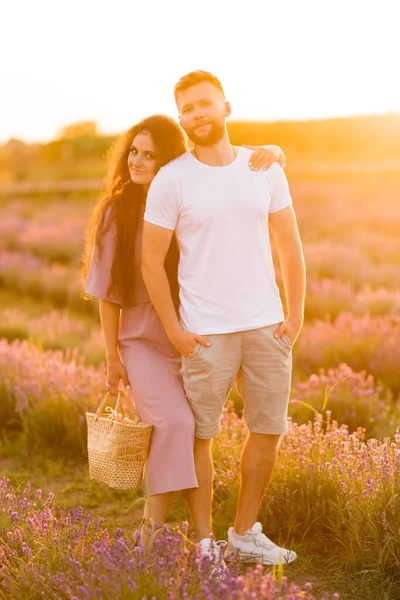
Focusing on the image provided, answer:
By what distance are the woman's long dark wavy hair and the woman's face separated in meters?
0.02

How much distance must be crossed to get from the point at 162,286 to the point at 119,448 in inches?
29.7

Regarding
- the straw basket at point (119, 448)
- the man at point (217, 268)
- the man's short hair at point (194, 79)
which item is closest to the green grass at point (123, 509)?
the straw basket at point (119, 448)

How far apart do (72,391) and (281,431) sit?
2313 millimetres

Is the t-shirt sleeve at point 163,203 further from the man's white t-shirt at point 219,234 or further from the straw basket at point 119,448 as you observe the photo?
the straw basket at point 119,448

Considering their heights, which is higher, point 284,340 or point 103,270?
point 103,270

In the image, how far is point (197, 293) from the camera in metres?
3.13

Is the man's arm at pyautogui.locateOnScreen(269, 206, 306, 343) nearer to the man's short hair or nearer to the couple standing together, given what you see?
the couple standing together

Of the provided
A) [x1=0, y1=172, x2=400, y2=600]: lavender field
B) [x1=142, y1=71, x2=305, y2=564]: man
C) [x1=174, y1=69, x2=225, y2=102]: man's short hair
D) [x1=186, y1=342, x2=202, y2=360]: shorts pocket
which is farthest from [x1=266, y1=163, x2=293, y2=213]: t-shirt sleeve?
[x1=0, y1=172, x2=400, y2=600]: lavender field

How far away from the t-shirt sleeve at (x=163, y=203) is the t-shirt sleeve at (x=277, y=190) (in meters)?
0.45

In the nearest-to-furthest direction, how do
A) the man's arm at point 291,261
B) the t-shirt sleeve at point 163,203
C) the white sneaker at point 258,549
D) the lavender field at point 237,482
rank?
the lavender field at point 237,482, the t-shirt sleeve at point 163,203, the man's arm at point 291,261, the white sneaker at point 258,549

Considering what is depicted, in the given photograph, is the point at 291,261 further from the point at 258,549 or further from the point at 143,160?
the point at 258,549

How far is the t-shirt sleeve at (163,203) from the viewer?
10.00 ft

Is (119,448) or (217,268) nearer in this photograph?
(217,268)

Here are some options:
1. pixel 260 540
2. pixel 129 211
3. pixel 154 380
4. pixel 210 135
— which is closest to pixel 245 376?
pixel 154 380
